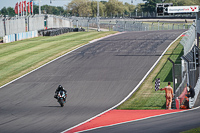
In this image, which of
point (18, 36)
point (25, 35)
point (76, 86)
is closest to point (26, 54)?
point (18, 36)

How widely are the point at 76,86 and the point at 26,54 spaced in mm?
16925

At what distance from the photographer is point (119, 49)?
40969mm

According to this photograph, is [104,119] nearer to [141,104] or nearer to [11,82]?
[141,104]

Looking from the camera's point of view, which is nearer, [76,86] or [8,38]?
[76,86]

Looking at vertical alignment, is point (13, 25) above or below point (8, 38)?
above

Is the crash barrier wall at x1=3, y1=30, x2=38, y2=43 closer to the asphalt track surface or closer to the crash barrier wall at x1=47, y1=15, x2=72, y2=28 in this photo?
the asphalt track surface

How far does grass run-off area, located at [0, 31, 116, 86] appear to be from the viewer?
3241 cm

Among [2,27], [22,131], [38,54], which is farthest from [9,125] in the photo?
[2,27]

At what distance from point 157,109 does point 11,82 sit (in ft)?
42.0

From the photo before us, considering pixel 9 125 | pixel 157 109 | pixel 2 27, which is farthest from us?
pixel 2 27

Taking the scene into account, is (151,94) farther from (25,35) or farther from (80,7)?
(80,7)

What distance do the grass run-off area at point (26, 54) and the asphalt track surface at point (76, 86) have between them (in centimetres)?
164

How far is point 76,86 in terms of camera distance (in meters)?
25.9

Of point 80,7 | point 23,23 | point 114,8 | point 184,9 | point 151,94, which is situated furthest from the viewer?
point 80,7
